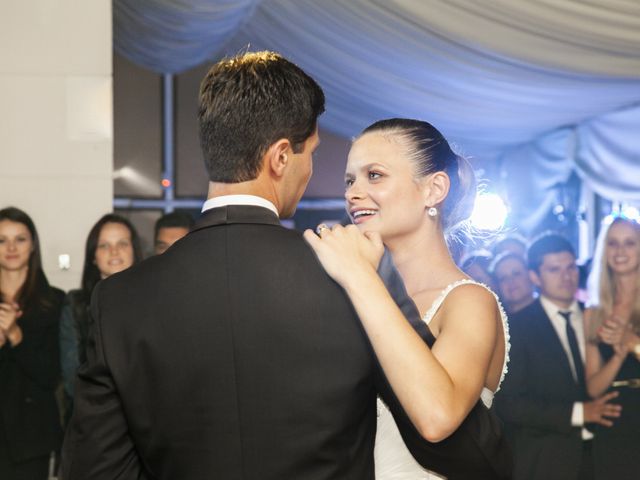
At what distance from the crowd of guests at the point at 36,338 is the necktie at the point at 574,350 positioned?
2025 millimetres

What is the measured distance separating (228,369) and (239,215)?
0.25m

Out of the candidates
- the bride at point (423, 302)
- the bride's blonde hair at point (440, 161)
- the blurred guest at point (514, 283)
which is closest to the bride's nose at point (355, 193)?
the bride at point (423, 302)

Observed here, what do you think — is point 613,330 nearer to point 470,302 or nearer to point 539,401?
point 539,401

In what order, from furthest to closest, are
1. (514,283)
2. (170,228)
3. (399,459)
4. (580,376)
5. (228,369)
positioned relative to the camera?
(514,283), (170,228), (580,376), (399,459), (228,369)

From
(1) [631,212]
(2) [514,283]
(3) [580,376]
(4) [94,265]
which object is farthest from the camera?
(1) [631,212]

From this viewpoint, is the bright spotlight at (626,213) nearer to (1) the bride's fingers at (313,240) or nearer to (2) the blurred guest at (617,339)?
(2) the blurred guest at (617,339)

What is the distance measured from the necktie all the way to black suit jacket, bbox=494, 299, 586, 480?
6cm

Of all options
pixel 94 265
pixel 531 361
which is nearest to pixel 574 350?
pixel 531 361

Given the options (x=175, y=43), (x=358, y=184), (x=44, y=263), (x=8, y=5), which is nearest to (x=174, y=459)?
(x=358, y=184)

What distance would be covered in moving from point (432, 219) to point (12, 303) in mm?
2533

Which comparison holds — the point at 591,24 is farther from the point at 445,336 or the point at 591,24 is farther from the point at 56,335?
the point at 445,336

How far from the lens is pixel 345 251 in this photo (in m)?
1.61

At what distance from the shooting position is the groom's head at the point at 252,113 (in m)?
1.55

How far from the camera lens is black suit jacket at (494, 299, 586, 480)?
13.5 feet
